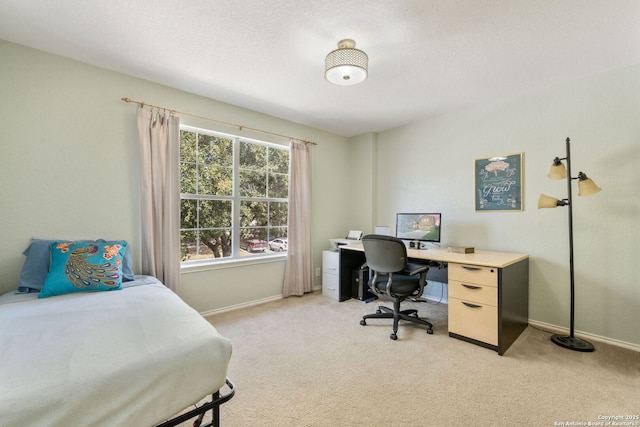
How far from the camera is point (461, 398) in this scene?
1.68m

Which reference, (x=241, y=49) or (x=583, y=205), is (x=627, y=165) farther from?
(x=241, y=49)

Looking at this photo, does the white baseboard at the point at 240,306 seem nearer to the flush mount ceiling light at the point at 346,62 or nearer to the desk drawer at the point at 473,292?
the desk drawer at the point at 473,292

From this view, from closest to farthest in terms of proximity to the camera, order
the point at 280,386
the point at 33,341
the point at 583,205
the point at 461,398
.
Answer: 1. the point at 33,341
2. the point at 461,398
3. the point at 280,386
4. the point at 583,205

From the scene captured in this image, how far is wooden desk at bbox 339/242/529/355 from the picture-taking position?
7.27 feet

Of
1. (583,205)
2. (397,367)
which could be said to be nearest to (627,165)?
(583,205)

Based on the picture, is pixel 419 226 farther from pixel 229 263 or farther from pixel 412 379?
pixel 229 263

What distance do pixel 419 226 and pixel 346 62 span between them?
7.07 feet

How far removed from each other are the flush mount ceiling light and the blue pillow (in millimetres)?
2512

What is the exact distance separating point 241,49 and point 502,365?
10.3 feet

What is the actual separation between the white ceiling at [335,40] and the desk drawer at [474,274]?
68.8 inches

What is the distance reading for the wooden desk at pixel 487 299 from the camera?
221 centimetres

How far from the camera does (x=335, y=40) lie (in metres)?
2.02

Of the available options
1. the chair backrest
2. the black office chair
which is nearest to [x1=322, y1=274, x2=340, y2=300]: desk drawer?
the black office chair

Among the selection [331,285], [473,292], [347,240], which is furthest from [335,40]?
[331,285]
